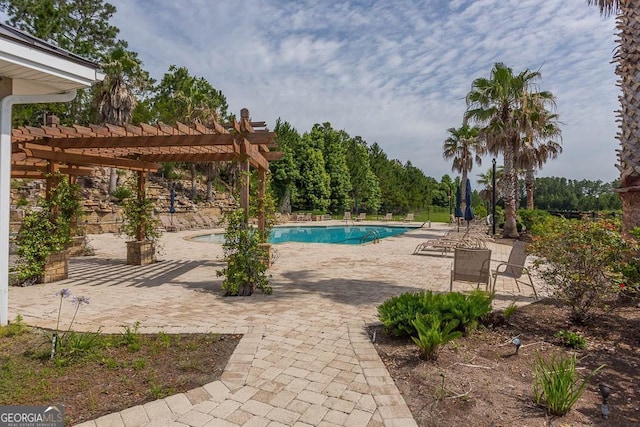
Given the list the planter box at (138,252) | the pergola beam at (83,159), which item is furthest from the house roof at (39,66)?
the planter box at (138,252)

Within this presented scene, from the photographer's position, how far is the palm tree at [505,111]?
14.6 meters

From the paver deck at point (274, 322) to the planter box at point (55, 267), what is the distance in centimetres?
21

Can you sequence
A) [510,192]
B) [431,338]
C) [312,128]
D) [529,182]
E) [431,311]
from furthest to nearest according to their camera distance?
[312,128] → [529,182] → [510,192] → [431,311] → [431,338]

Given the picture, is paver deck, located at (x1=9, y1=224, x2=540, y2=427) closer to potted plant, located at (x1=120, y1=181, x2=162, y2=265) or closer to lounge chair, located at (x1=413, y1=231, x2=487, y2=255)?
potted plant, located at (x1=120, y1=181, x2=162, y2=265)

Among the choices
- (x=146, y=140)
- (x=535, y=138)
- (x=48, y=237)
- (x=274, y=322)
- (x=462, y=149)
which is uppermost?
(x=462, y=149)

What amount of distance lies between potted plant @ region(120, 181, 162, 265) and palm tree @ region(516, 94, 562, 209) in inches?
570

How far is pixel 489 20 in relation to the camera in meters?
7.86

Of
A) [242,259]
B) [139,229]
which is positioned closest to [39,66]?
[242,259]

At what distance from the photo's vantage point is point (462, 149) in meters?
27.8

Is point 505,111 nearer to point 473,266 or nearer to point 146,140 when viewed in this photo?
point 473,266

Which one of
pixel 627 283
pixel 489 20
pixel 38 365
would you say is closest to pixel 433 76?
pixel 489 20

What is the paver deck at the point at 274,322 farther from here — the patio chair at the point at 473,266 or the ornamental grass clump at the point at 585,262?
the ornamental grass clump at the point at 585,262

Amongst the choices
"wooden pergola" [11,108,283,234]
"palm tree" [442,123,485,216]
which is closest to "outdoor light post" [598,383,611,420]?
"wooden pergola" [11,108,283,234]

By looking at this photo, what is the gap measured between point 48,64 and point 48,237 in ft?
13.0
